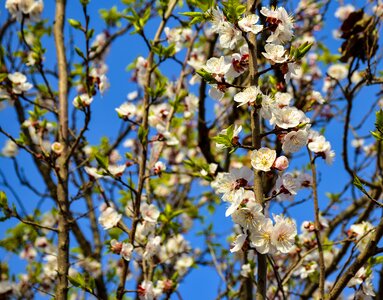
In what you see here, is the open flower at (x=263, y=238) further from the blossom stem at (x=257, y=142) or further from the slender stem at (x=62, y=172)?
the slender stem at (x=62, y=172)

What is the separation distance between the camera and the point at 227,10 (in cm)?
→ 194

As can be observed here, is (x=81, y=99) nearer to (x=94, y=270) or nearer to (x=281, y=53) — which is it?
(x=281, y=53)

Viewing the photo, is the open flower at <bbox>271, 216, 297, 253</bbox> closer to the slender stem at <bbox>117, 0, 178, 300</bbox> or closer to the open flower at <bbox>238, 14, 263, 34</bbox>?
the open flower at <bbox>238, 14, 263, 34</bbox>

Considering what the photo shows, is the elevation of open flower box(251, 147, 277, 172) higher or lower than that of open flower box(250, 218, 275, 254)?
higher

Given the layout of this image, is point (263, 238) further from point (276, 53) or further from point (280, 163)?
point (276, 53)

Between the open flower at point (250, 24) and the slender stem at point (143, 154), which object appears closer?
the open flower at point (250, 24)

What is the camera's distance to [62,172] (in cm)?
317

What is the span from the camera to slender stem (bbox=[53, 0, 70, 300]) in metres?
2.78

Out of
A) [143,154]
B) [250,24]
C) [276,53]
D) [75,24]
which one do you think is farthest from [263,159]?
[75,24]

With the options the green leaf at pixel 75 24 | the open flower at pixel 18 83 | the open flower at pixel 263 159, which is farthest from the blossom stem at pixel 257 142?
the open flower at pixel 18 83

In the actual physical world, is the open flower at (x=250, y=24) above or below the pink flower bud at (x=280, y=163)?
above

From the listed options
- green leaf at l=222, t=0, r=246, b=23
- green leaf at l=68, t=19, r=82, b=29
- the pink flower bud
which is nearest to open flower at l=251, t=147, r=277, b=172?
the pink flower bud

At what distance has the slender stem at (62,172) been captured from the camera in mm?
2783

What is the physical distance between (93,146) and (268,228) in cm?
Answer: 381
